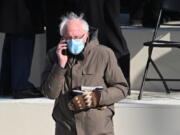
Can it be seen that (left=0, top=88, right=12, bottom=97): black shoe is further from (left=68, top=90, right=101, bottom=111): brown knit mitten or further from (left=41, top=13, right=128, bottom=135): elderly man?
(left=68, top=90, right=101, bottom=111): brown knit mitten

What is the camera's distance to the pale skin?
11.3 ft

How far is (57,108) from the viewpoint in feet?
11.8

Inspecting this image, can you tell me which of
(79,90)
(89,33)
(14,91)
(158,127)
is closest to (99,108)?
(79,90)

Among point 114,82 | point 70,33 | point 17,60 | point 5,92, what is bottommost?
point 5,92

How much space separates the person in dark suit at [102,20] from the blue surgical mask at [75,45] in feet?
5.55

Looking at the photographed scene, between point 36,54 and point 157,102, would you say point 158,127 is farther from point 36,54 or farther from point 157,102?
point 36,54

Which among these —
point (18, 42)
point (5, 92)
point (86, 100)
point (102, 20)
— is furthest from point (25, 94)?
point (86, 100)

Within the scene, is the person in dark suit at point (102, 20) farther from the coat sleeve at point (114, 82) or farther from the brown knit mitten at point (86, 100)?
the brown knit mitten at point (86, 100)

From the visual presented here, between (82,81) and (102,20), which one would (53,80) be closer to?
(82,81)

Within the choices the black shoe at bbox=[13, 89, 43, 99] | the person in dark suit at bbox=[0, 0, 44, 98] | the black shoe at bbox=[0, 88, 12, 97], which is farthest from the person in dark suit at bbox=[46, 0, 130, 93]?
the black shoe at bbox=[0, 88, 12, 97]

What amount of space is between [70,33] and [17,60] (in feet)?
6.79

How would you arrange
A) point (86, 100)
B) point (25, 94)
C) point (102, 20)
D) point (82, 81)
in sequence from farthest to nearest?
point (25, 94) → point (102, 20) → point (82, 81) → point (86, 100)

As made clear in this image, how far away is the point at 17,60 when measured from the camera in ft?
17.9

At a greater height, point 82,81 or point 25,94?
point 82,81
